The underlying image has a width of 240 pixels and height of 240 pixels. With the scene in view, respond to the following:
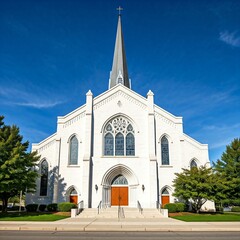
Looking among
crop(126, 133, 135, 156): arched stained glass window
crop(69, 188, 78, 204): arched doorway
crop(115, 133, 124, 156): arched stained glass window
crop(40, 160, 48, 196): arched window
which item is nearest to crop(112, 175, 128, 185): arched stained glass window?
crop(115, 133, 124, 156): arched stained glass window

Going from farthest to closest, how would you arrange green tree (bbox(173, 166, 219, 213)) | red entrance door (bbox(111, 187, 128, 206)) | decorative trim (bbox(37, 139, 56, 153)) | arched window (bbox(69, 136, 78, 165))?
decorative trim (bbox(37, 139, 56, 153)) → arched window (bbox(69, 136, 78, 165)) → red entrance door (bbox(111, 187, 128, 206)) → green tree (bbox(173, 166, 219, 213))

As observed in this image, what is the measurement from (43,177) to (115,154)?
898cm

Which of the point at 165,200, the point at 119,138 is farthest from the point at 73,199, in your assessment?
the point at 165,200

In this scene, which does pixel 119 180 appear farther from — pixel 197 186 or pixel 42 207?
pixel 197 186

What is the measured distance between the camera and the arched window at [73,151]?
29031 mm

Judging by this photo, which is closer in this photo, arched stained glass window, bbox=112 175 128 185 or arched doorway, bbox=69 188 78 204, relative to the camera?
arched doorway, bbox=69 188 78 204

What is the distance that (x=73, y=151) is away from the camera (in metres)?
29.4

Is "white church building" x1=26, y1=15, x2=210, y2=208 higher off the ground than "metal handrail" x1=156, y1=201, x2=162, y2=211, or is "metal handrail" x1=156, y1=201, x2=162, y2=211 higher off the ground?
"white church building" x1=26, y1=15, x2=210, y2=208

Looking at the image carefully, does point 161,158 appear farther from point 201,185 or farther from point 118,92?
point 118,92

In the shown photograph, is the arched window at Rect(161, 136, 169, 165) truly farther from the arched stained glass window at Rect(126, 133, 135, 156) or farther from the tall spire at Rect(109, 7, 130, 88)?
the tall spire at Rect(109, 7, 130, 88)

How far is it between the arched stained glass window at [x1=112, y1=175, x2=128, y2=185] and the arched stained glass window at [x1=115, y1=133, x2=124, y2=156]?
2874 millimetres

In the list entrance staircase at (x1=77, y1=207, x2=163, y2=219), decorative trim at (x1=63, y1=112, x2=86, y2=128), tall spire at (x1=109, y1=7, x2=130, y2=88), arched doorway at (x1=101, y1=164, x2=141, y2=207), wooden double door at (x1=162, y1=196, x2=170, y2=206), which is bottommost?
entrance staircase at (x1=77, y1=207, x2=163, y2=219)

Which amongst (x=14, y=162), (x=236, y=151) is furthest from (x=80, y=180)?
(x=236, y=151)

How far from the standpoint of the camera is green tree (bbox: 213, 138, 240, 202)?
86.2ft
